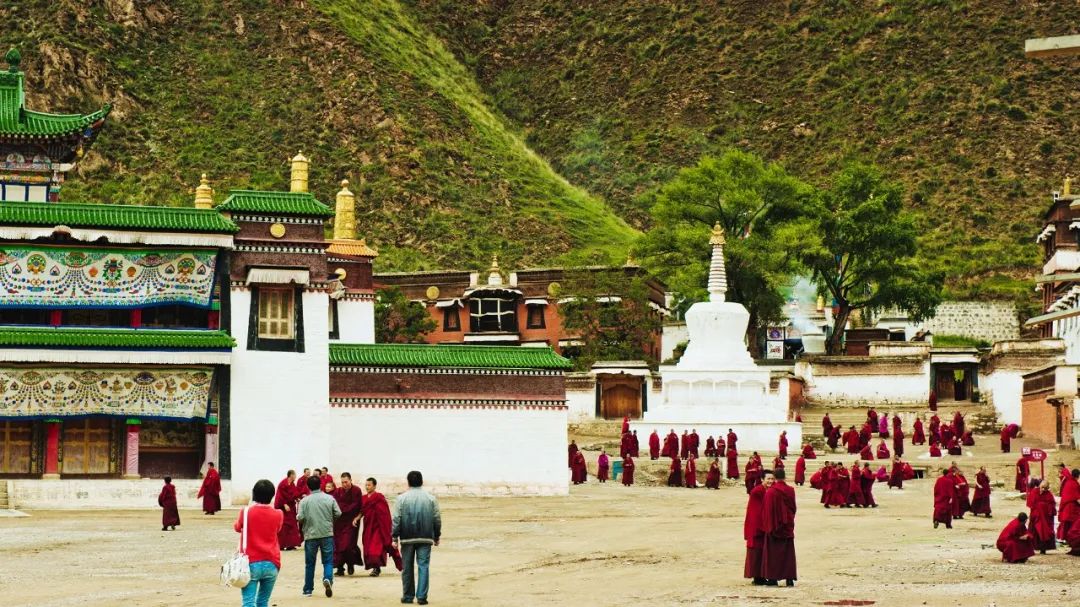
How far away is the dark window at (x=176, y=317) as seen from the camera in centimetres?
3716

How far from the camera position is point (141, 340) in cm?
3616

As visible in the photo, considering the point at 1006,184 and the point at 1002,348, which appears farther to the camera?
the point at 1006,184

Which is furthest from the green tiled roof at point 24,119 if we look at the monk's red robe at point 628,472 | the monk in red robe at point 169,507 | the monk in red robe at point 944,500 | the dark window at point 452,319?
the dark window at point 452,319

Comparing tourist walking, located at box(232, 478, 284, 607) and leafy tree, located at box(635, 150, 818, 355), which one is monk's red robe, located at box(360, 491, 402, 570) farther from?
leafy tree, located at box(635, 150, 818, 355)

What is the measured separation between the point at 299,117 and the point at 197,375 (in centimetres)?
5935

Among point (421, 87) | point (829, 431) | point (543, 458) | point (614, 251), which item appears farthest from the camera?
point (421, 87)

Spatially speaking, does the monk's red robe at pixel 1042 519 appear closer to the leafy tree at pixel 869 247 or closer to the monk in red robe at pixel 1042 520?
the monk in red robe at pixel 1042 520

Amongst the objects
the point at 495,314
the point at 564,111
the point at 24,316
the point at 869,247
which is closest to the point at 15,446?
the point at 24,316

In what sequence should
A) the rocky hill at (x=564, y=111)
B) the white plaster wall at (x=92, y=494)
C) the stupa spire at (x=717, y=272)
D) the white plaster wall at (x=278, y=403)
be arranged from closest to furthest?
the white plaster wall at (x=92, y=494) → the white plaster wall at (x=278, y=403) → the stupa spire at (x=717, y=272) → the rocky hill at (x=564, y=111)

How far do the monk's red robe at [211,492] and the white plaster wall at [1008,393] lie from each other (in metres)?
27.6

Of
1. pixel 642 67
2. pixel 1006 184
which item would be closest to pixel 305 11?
pixel 642 67

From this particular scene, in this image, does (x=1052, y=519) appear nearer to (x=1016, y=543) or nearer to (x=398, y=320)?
(x=1016, y=543)

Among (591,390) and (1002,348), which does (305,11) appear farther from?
(1002,348)

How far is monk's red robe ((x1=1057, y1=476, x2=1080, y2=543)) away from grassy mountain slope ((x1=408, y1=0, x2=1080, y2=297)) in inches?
2132
